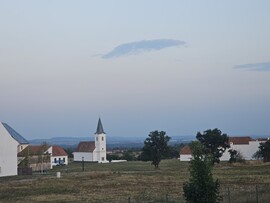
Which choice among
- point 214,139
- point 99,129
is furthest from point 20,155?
point 99,129

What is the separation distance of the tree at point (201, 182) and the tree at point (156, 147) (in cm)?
5756

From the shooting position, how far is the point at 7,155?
73.4 m

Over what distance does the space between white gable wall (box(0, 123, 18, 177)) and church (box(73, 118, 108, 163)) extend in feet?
154

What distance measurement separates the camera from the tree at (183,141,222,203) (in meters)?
19.8

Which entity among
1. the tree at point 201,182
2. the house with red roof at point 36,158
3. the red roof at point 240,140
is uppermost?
the red roof at point 240,140

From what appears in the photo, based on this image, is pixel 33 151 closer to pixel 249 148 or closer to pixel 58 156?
pixel 58 156

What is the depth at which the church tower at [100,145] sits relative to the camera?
121 metres

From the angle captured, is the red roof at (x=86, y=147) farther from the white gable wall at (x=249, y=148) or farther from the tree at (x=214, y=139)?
the tree at (x=214, y=139)

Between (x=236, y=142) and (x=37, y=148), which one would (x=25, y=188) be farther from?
(x=236, y=142)

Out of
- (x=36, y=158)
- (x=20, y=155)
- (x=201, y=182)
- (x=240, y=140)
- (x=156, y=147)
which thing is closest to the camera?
(x=201, y=182)

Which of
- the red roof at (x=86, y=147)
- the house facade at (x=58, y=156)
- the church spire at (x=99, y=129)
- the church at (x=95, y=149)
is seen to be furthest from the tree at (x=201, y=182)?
the church spire at (x=99, y=129)

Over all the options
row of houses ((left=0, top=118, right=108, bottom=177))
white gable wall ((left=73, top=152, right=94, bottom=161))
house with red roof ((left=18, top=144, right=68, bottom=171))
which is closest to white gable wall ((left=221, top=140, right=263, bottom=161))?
row of houses ((left=0, top=118, right=108, bottom=177))

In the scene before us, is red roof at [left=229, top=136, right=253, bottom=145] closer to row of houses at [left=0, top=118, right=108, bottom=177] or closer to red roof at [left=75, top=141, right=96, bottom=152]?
row of houses at [left=0, top=118, right=108, bottom=177]

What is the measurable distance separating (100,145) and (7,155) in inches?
1980
